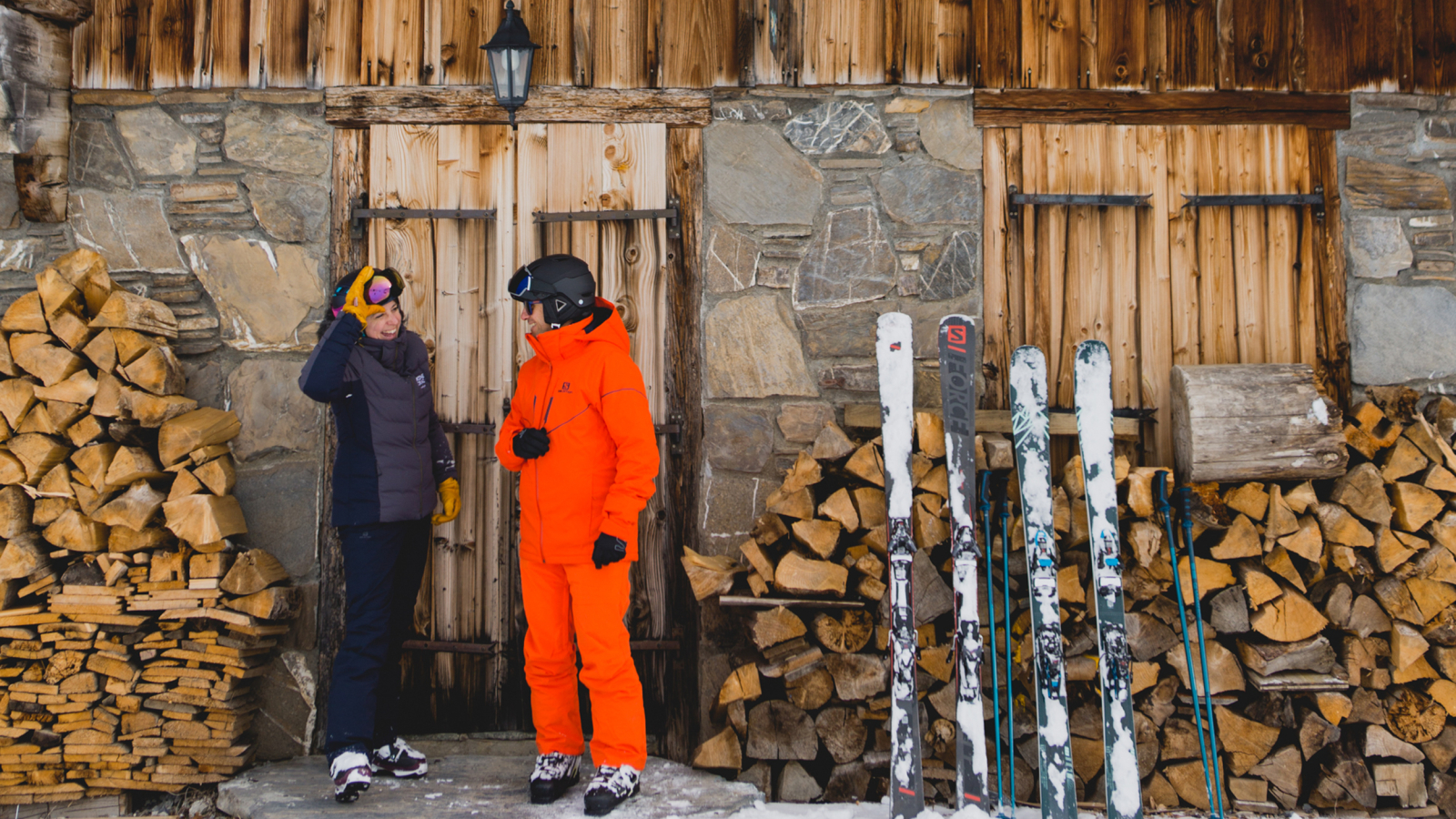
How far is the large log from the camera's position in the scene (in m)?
2.95

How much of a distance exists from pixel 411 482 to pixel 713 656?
140cm

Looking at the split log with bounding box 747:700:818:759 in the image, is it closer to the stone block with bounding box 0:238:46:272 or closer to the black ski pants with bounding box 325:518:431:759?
the black ski pants with bounding box 325:518:431:759

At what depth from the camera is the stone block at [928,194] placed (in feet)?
11.3

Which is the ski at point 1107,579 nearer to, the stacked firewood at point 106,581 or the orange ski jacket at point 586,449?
the orange ski jacket at point 586,449

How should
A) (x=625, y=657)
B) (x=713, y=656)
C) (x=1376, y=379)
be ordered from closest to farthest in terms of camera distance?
(x=625, y=657) → (x=713, y=656) → (x=1376, y=379)

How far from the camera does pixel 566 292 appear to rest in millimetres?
2576

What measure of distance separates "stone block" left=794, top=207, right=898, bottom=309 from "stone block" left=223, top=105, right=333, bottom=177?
2203mm

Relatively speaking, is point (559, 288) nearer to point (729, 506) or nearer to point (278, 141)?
point (729, 506)

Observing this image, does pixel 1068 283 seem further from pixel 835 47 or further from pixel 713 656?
pixel 713 656

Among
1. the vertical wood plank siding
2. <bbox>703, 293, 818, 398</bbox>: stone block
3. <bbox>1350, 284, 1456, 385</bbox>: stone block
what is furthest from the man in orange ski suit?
<bbox>1350, 284, 1456, 385</bbox>: stone block

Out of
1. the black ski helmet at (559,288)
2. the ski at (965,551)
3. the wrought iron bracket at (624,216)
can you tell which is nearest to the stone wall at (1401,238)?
the ski at (965,551)

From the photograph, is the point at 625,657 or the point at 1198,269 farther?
the point at 1198,269

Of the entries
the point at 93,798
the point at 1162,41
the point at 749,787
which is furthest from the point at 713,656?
the point at 1162,41

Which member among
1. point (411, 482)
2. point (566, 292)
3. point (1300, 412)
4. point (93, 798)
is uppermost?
point (566, 292)
